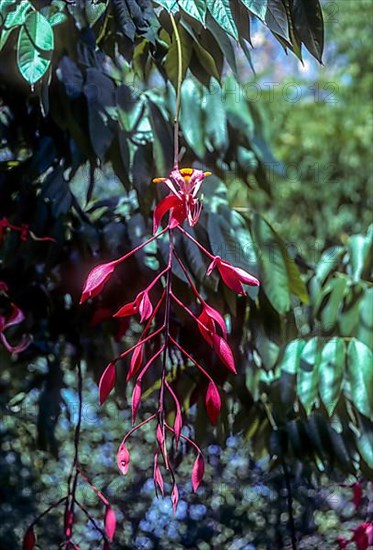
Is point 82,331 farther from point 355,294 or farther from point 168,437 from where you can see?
point 355,294

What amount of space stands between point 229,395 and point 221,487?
1.66 ft

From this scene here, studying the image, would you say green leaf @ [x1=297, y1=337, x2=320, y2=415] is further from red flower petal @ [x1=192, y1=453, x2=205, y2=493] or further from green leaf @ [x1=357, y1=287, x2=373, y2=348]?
red flower petal @ [x1=192, y1=453, x2=205, y2=493]

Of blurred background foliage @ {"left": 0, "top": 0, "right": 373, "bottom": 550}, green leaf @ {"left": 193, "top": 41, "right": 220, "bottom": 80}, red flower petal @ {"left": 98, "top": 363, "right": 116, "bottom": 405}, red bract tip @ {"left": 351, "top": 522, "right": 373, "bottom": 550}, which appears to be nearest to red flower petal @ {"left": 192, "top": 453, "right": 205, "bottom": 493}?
red flower petal @ {"left": 98, "top": 363, "right": 116, "bottom": 405}

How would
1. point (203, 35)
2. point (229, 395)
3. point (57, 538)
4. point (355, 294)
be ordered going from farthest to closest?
point (57, 538)
point (229, 395)
point (355, 294)
point (203, 35)

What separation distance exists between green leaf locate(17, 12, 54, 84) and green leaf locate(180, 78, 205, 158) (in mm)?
487

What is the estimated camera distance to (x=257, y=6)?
0.94 meters

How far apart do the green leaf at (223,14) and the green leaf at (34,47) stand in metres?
0.20

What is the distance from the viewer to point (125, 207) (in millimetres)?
1697

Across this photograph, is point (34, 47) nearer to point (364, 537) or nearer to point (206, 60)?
point (206, 60)

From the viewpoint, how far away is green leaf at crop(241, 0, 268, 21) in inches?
36.5

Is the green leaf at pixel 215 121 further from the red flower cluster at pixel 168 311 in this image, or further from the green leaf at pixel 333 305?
the red flower cluster at pixel 168 311

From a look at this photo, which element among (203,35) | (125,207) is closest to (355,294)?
(125,207)

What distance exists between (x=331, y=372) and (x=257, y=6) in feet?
2.17

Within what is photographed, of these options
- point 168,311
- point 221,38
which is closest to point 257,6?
point 221,38
